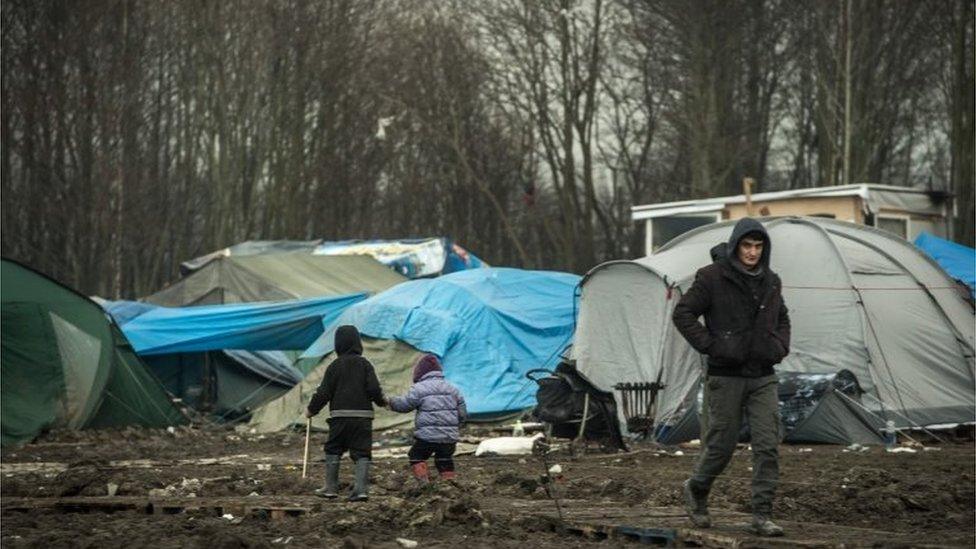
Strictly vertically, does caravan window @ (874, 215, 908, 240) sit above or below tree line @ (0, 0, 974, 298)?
below

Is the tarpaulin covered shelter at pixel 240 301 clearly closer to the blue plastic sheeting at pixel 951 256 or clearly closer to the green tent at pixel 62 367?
the green tent at pixel 62 367

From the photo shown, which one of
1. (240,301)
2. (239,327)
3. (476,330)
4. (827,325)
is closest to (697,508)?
(827,325)

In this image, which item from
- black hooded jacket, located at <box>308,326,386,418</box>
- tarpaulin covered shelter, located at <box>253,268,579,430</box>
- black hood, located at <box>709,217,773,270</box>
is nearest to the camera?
black hood, located at <box>709,217,773,270</box>

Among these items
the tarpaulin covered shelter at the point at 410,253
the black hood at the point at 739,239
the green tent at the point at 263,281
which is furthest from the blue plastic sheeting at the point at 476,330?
the black hood at the point at 739,239

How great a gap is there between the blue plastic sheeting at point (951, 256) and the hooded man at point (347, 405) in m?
13.5

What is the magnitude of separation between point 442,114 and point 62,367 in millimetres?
27139

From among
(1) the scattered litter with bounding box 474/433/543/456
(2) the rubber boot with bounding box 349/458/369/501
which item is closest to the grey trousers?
(2) the rubber boot with bounding box 349/458/369/501

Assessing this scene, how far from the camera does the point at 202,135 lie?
4953 cm

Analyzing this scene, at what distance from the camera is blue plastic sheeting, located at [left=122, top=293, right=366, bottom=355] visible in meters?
26.9

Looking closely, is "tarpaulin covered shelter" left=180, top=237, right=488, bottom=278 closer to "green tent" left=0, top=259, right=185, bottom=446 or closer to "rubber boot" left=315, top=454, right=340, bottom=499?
"green tent" left=0, top=259, right=185, bottom=446

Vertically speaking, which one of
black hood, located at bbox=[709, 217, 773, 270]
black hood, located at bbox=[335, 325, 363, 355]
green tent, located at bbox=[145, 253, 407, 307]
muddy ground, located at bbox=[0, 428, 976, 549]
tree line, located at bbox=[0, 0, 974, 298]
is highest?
tree line, located at bbox=[0, 0, 974, 298]

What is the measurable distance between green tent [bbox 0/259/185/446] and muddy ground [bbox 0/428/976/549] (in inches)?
170

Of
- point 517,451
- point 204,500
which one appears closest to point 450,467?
point 204,500

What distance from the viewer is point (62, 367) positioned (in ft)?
80.1
